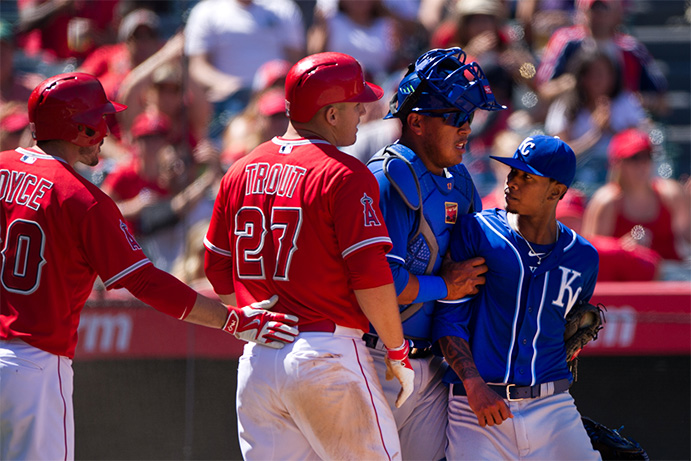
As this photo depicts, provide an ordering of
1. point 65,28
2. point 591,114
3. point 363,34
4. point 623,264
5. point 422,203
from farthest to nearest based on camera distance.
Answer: point 65,28
point 363,34
point 591,114
point 623,264
point 422,203

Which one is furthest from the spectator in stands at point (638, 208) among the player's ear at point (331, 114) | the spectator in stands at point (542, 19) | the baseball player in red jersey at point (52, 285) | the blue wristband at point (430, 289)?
the baseball player in red jersey at point (52, 285)

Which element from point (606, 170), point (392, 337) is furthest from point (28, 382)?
point (606, 170)

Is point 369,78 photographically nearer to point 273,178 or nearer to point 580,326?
point 580,326

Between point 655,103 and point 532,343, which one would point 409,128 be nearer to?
point 532,343

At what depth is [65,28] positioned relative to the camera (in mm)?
7977

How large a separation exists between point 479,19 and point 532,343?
4617 millimetres

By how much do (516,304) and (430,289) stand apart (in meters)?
0.33

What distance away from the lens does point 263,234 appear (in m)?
3.04

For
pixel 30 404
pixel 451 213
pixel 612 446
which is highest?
pixel 451 213

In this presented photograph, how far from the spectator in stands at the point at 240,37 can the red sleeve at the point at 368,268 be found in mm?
4321

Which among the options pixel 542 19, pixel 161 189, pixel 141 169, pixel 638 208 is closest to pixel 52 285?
pixel 161 189

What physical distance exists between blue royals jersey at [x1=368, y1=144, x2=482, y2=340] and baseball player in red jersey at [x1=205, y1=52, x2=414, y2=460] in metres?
0.19

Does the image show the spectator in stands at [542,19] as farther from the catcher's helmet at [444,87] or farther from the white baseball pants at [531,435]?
the white baseball pants at [531,435]

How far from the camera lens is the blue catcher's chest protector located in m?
3.21
